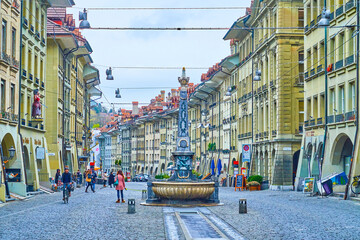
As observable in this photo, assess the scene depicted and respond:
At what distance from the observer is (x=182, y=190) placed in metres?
29.7

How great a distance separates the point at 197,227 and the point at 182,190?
10194mm

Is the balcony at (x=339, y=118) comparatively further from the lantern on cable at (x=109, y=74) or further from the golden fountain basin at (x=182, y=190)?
the lantern on cable at (x=109, y=74)

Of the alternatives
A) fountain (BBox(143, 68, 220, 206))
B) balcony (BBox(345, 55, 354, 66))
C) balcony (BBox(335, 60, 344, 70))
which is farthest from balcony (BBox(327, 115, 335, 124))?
fountain (BBox(143, 68, 220, 206))

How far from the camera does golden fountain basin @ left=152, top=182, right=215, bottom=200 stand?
2966cm

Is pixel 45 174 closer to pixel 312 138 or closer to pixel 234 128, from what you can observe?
pixel 312 138

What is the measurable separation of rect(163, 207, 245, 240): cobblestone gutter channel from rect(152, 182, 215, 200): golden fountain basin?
3449 millimetres

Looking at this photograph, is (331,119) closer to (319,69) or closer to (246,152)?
(319,69)

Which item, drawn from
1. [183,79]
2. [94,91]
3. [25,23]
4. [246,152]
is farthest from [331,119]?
[94,91]

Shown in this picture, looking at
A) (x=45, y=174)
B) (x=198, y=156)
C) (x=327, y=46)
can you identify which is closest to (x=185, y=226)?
(x=327, y=46)

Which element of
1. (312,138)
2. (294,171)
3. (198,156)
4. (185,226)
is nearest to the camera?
Result: (185,226)

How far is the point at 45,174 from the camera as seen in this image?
48.2m

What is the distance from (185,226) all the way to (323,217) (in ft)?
18.6

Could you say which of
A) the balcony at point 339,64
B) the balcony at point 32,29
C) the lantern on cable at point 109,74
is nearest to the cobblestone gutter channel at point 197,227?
the balcony at point 339,64

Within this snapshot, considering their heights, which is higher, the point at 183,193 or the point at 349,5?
the point at 349,5
